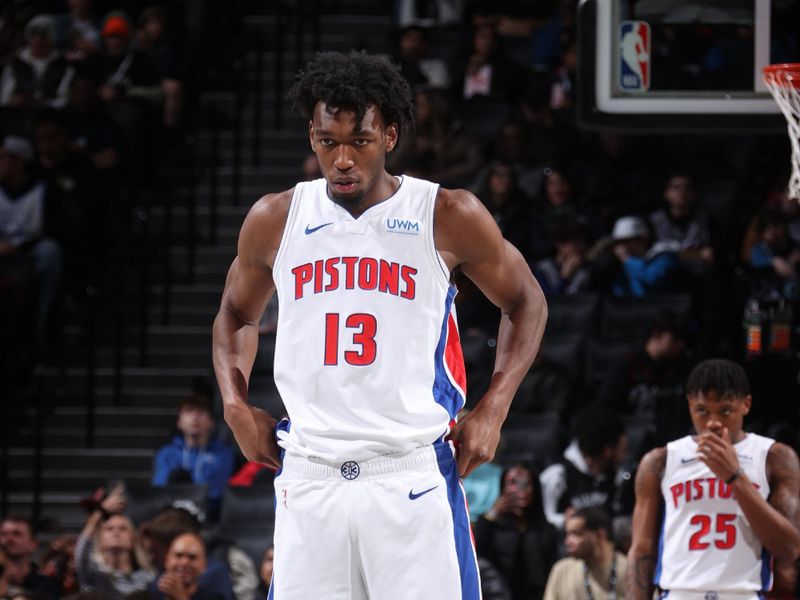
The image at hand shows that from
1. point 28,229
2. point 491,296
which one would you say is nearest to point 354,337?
point 491,296

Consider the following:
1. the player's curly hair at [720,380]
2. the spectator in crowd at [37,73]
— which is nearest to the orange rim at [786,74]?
the player's curly hair at [720,380]

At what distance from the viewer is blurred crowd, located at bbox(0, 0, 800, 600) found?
Result: 8789mm

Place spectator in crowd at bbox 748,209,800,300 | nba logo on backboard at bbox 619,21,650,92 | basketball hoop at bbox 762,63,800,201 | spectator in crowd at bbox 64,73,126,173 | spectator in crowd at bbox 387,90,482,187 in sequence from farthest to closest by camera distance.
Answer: spectator in crowd at bbox 64,73,126,173, spectator in crowd at bbox 387,90,482,187, spectator in crowd at bbox 748,209,800,300, nba logo on backboard at bbox 619,21,650,92, basketball hoop at bbox 762,63,800,201

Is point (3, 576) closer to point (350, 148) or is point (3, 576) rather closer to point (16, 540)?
point (16, 540)

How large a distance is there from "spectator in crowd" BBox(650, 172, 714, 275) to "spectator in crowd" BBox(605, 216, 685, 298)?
237 mm

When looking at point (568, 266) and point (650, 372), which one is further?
point (568, 266)

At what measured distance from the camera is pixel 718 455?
6121mm

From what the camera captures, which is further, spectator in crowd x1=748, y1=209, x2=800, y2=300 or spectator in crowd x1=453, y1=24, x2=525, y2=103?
spectator in crowd x1=453, y1=24, x2=525, y2=103

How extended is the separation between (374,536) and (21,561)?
17.7ft

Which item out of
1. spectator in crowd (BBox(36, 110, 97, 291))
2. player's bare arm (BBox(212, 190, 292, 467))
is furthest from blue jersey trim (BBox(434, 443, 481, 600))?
spectator in crowd (BBox(36, 110, 97, 291))

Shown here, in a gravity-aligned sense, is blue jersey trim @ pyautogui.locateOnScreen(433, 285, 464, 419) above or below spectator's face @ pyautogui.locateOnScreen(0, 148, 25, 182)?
Result: below

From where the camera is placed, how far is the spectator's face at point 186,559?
324 inches

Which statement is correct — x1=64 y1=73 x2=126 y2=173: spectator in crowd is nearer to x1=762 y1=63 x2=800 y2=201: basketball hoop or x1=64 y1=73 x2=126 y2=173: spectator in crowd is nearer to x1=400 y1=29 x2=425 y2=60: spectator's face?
x1=400 y1=29 x2=425 y2=60: spectator's face

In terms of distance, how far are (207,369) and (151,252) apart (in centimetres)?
138
